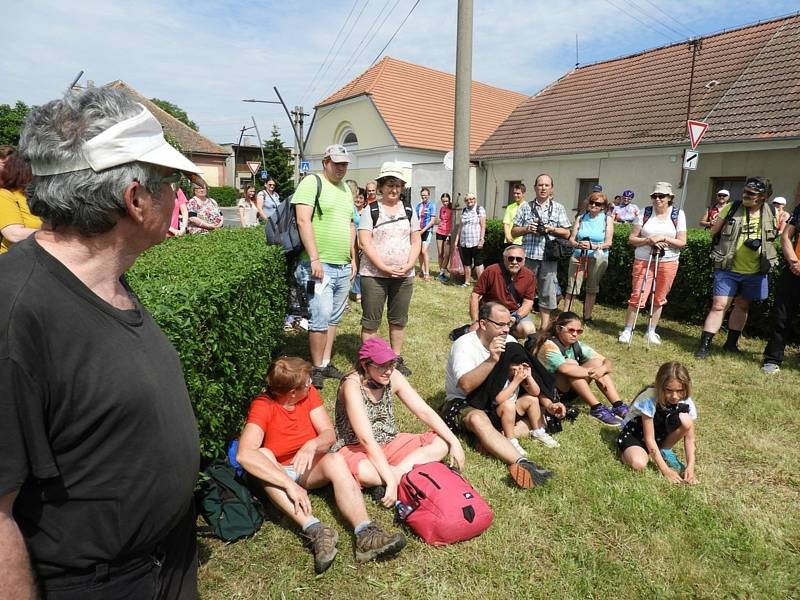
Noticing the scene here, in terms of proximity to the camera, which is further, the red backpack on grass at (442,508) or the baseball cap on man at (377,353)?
the baseball cap on man at (377,353)

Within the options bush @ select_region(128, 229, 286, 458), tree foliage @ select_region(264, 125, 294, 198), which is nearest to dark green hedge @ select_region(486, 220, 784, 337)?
bush @ select_region(128, 229, 286, 458)

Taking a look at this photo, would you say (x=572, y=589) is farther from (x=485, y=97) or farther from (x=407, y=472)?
(x=485, y=97)

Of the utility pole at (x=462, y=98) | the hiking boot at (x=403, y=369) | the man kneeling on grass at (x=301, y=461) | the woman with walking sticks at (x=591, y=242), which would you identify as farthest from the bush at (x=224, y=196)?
the man kneeling on grass at (x=301, y=461)

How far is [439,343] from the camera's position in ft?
21.6

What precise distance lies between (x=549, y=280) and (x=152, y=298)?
5371 millimetres

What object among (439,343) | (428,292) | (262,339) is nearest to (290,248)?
(262,339)

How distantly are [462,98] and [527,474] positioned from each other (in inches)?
325

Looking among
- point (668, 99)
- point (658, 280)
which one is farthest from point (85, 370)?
point (668, 99)

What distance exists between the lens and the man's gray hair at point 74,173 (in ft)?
3.70

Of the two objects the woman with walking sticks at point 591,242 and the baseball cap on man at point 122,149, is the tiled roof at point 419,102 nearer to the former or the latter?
the woman with walking sticks at point 591,242

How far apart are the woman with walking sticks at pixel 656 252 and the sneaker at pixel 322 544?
5.25 metres

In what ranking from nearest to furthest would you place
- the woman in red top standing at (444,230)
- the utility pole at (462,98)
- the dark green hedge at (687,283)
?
the dark green hedge at (687,283) < the utility pole at (462,98) < the woman in red top standing at (444,230)

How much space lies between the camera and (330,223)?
4.71 metres

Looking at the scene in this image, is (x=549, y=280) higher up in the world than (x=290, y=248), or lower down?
lower down
